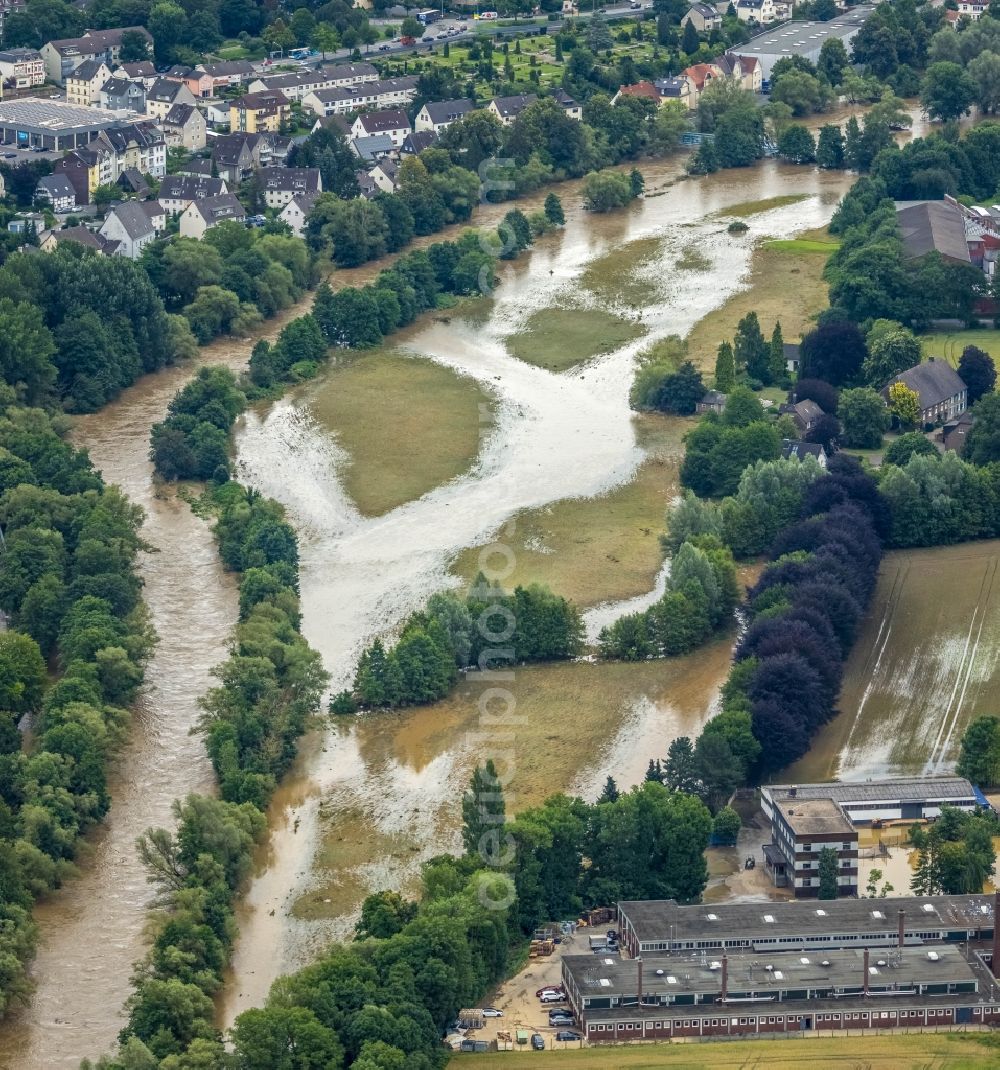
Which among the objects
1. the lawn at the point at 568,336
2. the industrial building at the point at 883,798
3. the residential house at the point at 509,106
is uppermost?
the residential house at the point at 509,106

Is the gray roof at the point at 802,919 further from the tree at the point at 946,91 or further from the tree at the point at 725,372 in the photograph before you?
the tree at the point at 946,91

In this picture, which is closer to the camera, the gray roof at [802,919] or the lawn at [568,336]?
the gray roof at [802,919]

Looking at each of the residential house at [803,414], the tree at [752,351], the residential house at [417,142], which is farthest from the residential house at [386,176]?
the residential house at [803,414]

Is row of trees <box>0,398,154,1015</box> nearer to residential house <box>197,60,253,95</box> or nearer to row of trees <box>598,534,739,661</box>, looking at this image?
row of trees <box>598,534,739,661</box>

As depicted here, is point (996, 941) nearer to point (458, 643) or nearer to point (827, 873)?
point (827, 873)

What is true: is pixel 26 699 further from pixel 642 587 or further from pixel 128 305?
pixel 128 305

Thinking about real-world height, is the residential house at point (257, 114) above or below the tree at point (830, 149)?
above
